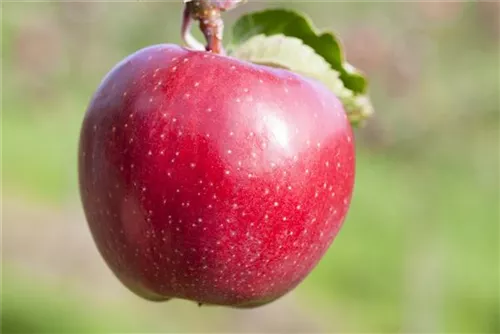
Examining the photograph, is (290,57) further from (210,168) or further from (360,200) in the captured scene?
(360,200)

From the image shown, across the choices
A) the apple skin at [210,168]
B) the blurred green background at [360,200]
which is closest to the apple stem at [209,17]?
the apple skin at [210,168]

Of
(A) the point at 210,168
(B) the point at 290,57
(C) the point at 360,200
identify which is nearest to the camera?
(A) the point at 210,168

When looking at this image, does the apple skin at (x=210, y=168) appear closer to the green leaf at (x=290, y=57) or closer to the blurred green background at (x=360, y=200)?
the green leaf at (x=290, y=57)

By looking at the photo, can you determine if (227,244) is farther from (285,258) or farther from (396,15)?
(396,15)

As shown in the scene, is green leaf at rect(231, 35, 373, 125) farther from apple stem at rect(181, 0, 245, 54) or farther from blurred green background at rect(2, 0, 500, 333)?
blurred green background at rect(2, 0, 500, 333)

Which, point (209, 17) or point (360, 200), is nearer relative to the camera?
point (209, 17)

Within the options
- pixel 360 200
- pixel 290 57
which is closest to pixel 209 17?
pixel 290 57

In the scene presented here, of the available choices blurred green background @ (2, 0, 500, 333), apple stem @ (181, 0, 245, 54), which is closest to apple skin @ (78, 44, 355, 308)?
apple stem @ (181, 0, 245, 54)
